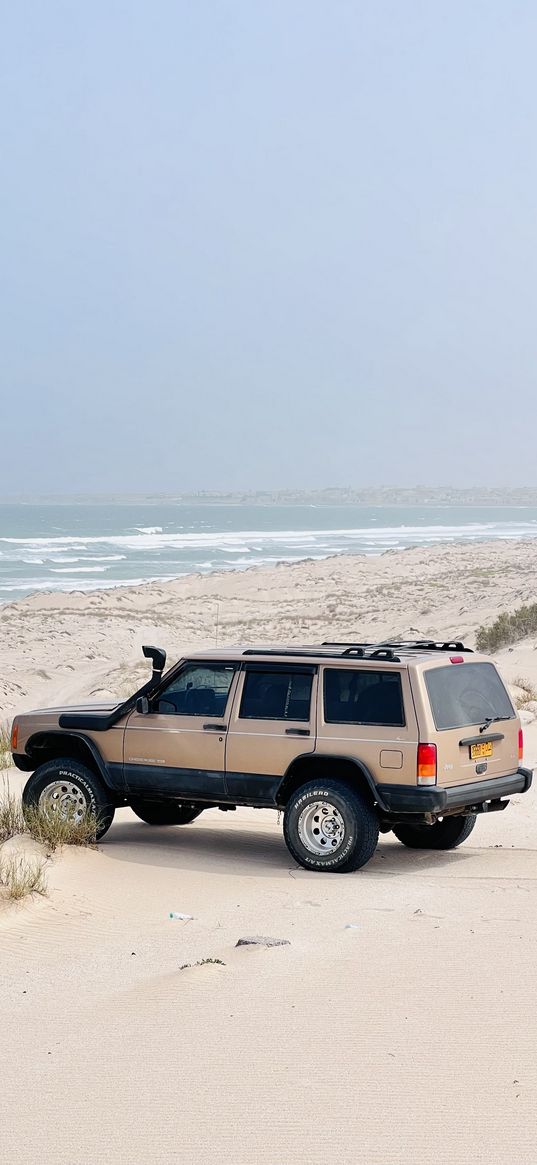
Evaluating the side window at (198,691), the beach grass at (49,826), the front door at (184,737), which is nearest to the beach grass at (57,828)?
the beach grass at (49,826)

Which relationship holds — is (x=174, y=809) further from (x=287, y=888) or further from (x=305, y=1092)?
(x=305, y=1092)

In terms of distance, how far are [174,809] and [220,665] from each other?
226 centimetres

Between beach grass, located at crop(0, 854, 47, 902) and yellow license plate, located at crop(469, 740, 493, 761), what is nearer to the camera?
beach grass, located at crop(0, 854, 47, 902)

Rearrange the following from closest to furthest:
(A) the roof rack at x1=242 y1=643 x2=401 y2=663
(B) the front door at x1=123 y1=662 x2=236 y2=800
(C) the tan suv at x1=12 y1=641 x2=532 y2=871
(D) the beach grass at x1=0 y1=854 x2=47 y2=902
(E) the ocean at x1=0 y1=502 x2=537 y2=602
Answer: (D) the beach grass at x1=0 y1=854 x2=47 y2=902, (C) the tan suv at x1=12 y1=641 x2=532 y2=871, (A) the roof rack at x1=242 y1=643 x2=401 y2=663, (B) the front door at x1=123 y1=662 x2=236 y2=800, (E) the ocean at x1=0 y1=502 x2=537 y2=602

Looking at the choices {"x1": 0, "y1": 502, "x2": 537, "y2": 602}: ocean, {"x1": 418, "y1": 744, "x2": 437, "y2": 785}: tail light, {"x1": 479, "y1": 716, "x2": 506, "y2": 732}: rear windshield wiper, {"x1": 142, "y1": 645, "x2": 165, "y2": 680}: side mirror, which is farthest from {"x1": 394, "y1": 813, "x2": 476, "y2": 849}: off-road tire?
{"x1": 0, "y1": 502, "x2": 537, "y2": 602}: ocean

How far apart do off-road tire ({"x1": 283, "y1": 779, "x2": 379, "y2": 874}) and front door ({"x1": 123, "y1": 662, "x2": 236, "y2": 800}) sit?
670 millimetres

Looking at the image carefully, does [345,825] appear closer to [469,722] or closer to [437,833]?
[469,722]

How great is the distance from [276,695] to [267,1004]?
3450 mm

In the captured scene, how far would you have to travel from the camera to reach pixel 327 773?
9.16m

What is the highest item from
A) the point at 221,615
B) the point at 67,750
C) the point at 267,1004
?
the point at 67,750

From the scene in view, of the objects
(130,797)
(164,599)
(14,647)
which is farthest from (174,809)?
(164,599)

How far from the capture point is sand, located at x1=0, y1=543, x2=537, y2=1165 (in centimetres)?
478

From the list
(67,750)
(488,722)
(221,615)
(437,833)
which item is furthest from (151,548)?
(488,722)

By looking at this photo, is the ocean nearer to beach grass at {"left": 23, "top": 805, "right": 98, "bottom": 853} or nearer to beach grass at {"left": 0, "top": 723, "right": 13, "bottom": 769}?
beach grass at {"left": 0, "top": 723, "right": 13, "bottom": 769}
